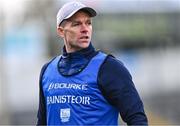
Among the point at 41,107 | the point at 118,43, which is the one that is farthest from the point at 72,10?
the point at 118,43

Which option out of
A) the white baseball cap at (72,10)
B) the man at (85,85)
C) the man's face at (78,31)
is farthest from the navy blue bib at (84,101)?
the white baseball cap at (72,10)

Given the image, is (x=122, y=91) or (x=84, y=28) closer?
(x=122, y=91)

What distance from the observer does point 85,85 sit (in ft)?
17.1

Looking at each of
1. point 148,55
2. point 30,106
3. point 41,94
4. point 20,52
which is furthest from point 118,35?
point 41,94

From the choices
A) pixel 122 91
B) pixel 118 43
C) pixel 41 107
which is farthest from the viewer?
pixel 118 43

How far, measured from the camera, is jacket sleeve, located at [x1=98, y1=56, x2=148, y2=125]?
16.8 ft

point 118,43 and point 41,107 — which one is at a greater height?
point 41,107

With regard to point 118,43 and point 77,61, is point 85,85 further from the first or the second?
point 118,43

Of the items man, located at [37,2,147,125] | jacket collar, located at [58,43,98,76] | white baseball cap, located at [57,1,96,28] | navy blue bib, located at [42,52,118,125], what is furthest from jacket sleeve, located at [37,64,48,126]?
white baseball cap, located at [57,1,96,28]

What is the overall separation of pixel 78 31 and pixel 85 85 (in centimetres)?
40

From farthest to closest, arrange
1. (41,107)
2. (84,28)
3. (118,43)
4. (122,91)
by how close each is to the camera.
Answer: (118,43) → (41,107) → (84,28) → (122,91)

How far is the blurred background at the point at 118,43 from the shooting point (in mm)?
30188

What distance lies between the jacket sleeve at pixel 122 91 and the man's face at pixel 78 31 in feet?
0.90

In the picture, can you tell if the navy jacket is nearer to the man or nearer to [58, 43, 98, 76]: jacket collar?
the man
